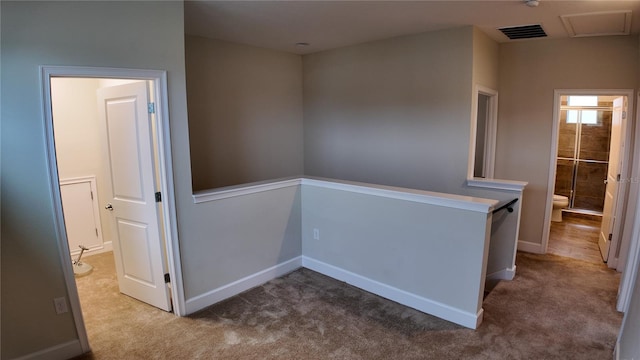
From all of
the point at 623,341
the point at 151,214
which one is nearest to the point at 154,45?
the point at 151,214

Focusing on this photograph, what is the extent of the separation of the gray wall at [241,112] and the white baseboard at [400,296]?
60.0 inches

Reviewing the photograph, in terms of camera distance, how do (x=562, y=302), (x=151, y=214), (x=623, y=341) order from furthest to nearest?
(x=562, y=302)
(x=151, y=214)
(x=623, y=341)

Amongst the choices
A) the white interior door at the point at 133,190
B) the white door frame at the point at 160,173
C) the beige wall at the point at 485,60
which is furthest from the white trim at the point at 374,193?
the beige wall at the point at 485,60

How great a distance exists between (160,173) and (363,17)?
2.26m

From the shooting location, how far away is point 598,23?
331 centimetres

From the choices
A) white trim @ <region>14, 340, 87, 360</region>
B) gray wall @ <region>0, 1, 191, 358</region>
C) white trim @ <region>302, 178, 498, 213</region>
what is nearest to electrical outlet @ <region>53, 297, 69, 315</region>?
gray wall @ <region>0, 1, 191, 358</region>

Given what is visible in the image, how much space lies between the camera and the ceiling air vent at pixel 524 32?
3.50 metres

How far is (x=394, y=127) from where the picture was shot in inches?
165

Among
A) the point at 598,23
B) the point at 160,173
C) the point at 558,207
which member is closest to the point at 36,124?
the point at 160,173

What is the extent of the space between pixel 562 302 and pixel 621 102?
2.45m

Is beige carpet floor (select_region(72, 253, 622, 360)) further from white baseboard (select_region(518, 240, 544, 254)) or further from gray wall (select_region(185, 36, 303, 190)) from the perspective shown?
gray wall (select_region(185, 36, 303, 190))

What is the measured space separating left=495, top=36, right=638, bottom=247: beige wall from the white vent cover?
0.20 metres

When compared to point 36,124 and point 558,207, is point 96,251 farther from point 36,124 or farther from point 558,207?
point 558,207

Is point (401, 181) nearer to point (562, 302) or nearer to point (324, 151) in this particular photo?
point (324, 151)
